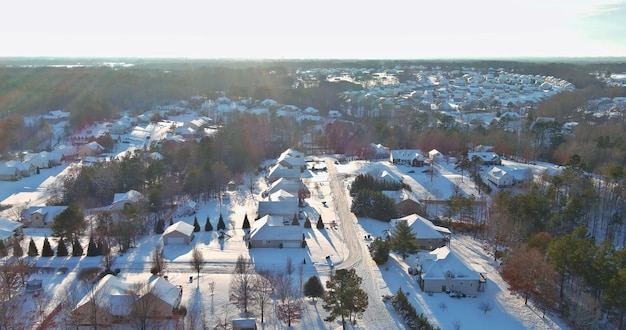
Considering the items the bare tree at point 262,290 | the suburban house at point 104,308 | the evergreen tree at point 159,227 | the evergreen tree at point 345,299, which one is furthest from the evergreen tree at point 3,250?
the evergreen tree at point 345,299

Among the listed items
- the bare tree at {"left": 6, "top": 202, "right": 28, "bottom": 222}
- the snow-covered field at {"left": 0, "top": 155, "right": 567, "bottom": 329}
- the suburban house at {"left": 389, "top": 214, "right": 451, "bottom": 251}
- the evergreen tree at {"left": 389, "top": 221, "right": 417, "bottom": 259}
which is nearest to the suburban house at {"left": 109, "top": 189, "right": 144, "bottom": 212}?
the snow-covered field at {"left": 0, "top": 155, "right": 567, "bottom": 329}

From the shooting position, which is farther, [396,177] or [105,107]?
[105,107]

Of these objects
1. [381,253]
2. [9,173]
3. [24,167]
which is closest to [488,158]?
[381,253]

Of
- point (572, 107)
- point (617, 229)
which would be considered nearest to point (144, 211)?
point (617, 229)

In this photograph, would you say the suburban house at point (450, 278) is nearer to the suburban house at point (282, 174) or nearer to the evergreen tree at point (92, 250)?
the evergreen tree at point (92, 250)

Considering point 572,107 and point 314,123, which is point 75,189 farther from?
point 572,107

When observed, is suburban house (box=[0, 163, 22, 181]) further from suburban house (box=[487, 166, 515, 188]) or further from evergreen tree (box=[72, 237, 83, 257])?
suburban house (box=[487, 166, 515, 188])
